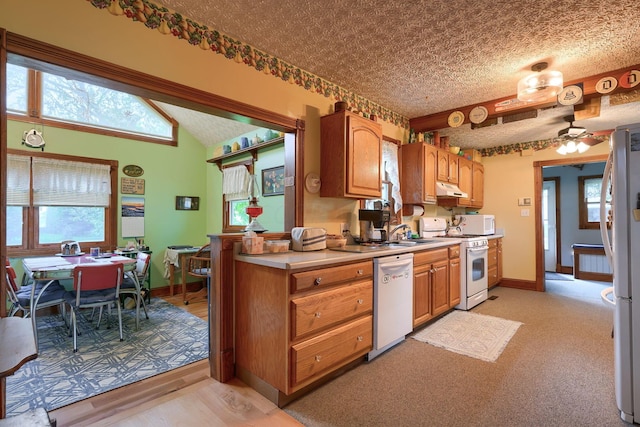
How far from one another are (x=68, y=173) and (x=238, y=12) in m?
3.59

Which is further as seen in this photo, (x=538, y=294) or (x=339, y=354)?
(x=538, y=294)

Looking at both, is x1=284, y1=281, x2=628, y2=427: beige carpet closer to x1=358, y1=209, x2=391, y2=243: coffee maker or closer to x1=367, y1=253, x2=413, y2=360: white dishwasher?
x1=367, y1=253, x2=413, y2=360: white dishwasher

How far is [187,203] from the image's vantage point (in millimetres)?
5375

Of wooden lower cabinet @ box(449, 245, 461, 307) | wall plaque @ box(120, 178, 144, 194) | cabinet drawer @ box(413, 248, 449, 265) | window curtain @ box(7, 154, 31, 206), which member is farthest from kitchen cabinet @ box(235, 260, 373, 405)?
window curtain @ box(7, 154, 31, 206)

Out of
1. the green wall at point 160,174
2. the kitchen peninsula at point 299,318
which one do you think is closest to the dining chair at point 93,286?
the green wall at point 160,174

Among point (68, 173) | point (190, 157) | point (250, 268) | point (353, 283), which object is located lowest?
point (353, 283)

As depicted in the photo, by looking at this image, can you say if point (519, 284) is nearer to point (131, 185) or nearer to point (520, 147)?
point (520, 147)

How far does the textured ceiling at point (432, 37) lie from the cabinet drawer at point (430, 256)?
1.71m

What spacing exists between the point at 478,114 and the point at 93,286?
14.6 ft

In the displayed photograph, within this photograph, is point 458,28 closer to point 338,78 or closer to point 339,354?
point 338,78

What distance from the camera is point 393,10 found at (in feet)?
6.55

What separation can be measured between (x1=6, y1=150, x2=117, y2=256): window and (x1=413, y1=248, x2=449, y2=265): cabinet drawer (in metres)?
4.22

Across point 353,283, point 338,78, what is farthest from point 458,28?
point 353,283

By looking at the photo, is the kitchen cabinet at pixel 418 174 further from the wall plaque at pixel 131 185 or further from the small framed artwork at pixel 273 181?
the wall plaque at pixel 131 185
